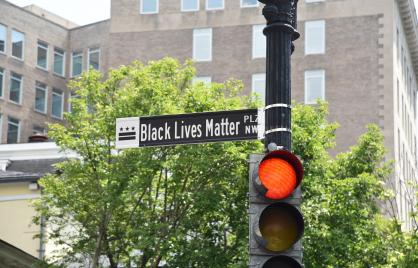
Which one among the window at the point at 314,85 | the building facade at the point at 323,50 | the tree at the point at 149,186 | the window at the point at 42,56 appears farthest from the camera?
the window at the point at 42,56

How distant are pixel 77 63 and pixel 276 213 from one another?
70.6 m

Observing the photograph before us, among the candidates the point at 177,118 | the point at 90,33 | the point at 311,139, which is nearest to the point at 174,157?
the point at 311,139

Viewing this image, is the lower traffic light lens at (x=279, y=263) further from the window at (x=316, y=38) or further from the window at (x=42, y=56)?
the window at (x=42, y=56)

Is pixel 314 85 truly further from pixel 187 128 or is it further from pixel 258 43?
pixel 187 128

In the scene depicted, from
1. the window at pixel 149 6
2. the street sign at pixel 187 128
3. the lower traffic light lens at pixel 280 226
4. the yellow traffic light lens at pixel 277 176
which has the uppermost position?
the window at pixel 149 6

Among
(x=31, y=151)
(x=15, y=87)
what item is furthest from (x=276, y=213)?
(x=15, y=87)

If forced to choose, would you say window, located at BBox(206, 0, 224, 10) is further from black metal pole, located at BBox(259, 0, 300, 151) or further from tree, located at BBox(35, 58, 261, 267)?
black metal pole, located at BBox(259, 0, 300, 151)

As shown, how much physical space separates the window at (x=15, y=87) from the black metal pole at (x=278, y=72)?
64.6 m

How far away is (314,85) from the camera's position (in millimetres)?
56188

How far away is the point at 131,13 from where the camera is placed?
6056 cm

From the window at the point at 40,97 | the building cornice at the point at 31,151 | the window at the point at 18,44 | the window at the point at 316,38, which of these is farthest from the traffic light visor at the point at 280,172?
the window at the point at 40,97

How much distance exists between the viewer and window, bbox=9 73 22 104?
70938 millimetres

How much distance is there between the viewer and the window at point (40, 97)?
7388 cm

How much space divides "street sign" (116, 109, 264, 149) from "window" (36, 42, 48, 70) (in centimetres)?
6693
